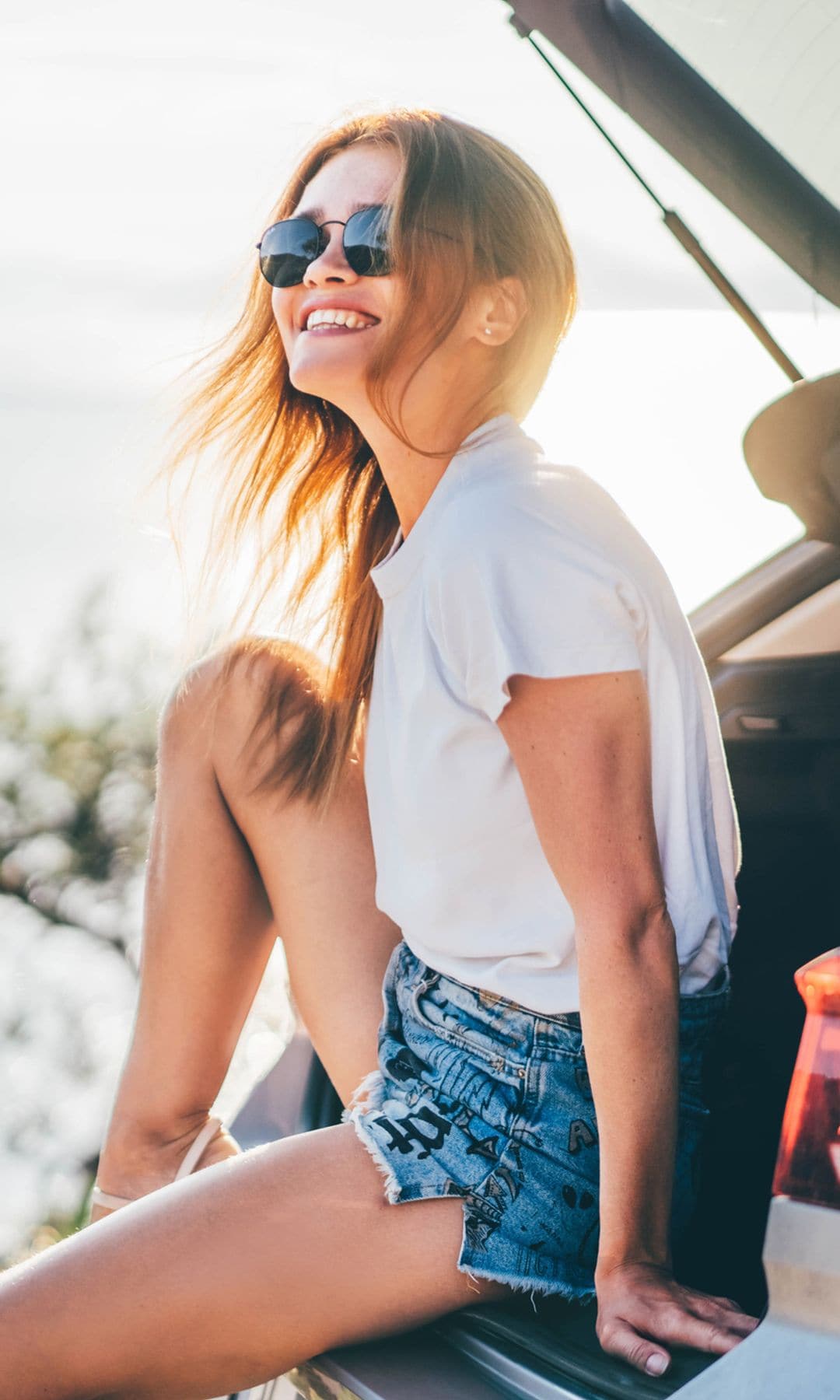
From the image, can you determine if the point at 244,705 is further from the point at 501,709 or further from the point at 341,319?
the point at 501,709

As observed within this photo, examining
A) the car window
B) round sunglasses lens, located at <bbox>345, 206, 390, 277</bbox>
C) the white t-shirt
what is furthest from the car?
round sunglasses lens, located at <bbox>345, 206, 390, 277</bbox>

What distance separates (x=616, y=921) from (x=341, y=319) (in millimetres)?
757

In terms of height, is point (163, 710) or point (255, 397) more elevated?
point (255, 397)

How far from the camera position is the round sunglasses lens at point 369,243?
1543 millimetres

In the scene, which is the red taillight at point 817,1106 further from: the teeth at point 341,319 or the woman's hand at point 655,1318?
the teeth at point 341,319

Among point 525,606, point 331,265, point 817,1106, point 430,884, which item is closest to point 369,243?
point 331,265

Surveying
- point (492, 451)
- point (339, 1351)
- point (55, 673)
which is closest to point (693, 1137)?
point (339, 1351)

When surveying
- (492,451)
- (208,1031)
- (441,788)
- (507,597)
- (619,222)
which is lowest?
(208,1031)

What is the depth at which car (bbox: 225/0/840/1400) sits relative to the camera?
46.8 inches

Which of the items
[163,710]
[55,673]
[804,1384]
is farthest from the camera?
[55,673]

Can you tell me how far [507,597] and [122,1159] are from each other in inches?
37.6

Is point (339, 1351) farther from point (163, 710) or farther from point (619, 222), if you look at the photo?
point (619, 222)

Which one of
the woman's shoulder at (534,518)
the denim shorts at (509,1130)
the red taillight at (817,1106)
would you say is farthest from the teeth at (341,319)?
the red taillight at (817,1106)

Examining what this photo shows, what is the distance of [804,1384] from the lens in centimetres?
78
